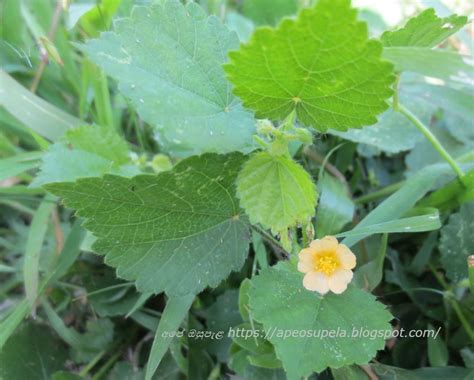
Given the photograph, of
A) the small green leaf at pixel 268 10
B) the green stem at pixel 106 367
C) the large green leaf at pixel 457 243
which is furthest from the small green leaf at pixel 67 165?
the small green leaf at pixel 268 10

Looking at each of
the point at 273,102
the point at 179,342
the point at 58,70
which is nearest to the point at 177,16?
the point at 273,102

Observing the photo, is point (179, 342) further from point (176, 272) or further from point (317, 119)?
point (317, 119)

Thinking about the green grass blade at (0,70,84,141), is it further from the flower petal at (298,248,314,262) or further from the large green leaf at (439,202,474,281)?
the large green leaf at (439,202,474,281)

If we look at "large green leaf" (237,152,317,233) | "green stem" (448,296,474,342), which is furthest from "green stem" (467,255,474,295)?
"large green leaf" (237,152,317,233)

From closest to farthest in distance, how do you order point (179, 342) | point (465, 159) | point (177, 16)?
point (177, 16), point (179, 342), point (465, 159)

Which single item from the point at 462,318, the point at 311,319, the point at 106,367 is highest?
the point at 311,319

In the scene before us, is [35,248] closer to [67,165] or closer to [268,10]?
[67,165]

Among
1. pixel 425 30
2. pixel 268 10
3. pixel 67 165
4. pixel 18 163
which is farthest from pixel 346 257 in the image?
pixel 268 10
